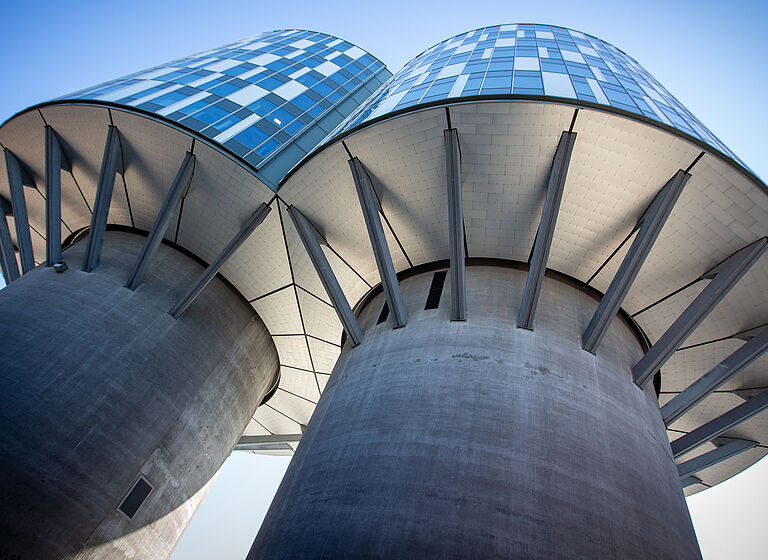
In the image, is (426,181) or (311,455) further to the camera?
(426,181)

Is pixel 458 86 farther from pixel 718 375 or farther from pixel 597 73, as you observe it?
pixel 718 375

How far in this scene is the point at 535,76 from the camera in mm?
12695

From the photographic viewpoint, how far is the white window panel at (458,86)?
12.5 m

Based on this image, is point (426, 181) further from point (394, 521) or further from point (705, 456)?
point (705, 456)

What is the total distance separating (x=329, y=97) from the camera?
23.5 meters

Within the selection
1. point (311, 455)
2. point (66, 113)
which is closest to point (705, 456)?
point (311, 455)

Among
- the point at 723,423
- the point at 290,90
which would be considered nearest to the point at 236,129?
the point at 290,90

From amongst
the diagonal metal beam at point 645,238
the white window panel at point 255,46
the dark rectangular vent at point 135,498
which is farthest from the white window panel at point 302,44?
the dark rectangular vent at point 135,498

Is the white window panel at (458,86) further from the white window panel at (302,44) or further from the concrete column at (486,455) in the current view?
the white window panel at (302,44)

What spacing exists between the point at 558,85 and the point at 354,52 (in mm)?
22981

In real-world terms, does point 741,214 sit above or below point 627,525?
above

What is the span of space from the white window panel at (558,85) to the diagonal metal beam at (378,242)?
4.98 m

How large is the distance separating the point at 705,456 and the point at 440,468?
40.8ft

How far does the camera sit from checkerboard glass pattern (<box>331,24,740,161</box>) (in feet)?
39.1
